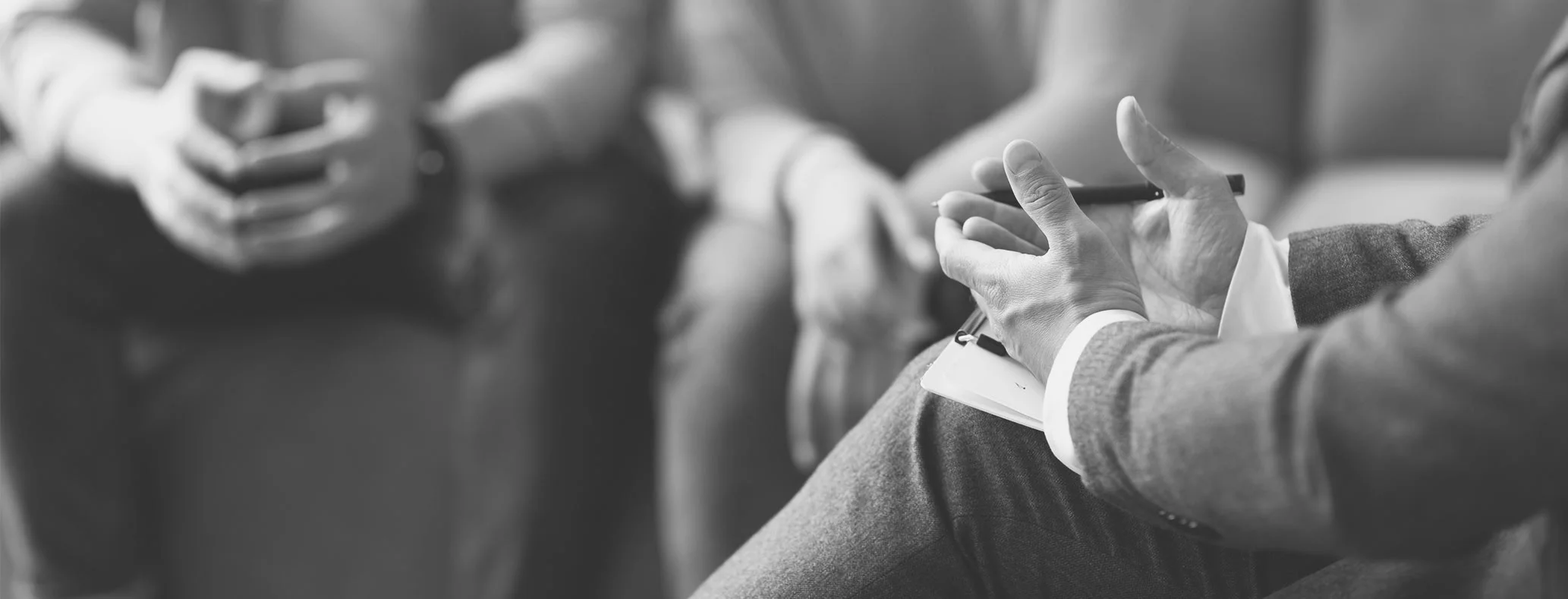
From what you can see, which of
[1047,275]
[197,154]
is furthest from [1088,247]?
[197,154]

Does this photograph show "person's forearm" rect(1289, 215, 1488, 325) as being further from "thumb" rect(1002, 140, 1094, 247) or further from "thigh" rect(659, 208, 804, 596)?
"thigh" rect(659, 208, 804, 596)

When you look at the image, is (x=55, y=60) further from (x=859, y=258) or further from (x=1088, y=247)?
(x=1088, y=247)

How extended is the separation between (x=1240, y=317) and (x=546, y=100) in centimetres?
65

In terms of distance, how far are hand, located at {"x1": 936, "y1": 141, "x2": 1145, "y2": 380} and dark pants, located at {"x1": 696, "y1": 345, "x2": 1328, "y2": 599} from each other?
0.05m

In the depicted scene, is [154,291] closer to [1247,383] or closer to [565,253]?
[565,253]

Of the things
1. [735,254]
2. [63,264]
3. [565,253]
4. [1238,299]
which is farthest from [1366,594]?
[63,264]

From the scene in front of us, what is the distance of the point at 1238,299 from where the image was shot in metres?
0.45

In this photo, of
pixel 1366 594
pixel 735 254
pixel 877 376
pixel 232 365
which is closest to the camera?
pixel 1366 594

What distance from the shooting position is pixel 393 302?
0.99 meters

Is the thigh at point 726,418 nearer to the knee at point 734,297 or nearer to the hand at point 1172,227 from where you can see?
the knee at point 734,297

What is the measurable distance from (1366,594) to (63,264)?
87 centimetres

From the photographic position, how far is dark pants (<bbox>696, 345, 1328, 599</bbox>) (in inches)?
17.8

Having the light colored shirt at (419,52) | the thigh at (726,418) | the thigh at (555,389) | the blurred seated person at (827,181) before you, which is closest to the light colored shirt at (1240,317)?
the blurred seated person at (827,181)

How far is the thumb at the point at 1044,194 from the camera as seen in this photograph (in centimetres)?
44
